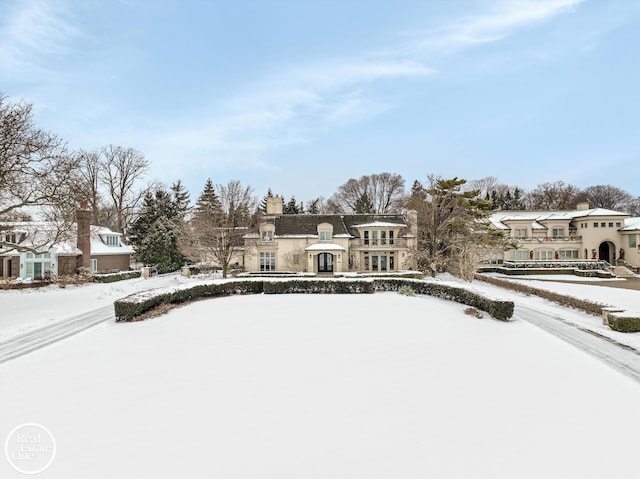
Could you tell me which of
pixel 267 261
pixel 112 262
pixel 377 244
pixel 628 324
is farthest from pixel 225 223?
pixel 628 324

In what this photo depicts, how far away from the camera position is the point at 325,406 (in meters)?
6.52

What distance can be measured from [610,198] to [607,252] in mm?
31407

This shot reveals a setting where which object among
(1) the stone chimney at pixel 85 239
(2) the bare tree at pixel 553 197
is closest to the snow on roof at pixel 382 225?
(1) the stone chimney at pixel 85 239

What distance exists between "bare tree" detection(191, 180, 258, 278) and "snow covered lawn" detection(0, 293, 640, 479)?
17.9 metres

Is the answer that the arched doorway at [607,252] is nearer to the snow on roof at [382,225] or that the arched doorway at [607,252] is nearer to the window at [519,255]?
the window at [519,255]

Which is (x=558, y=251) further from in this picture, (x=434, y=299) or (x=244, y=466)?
(x=244, y=466)

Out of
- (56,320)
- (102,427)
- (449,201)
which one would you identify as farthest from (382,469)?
(449,201)

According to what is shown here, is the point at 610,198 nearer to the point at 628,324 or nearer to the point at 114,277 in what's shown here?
the point at 628,324

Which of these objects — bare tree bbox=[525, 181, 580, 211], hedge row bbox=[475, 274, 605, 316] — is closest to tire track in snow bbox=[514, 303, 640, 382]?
hedge row bbox=[475, 274, 605, 316]

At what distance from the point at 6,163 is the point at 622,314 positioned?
26886 millimetres

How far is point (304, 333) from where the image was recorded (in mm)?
11797

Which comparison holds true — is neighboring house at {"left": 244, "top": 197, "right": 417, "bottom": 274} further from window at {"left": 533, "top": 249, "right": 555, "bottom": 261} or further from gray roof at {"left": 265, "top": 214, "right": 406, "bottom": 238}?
window at {"left": 533, "top": 249, "right": 555, "bottom": 261}

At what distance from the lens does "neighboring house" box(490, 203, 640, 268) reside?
4019 centimetres

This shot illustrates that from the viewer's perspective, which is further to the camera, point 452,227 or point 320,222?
point 320,222
